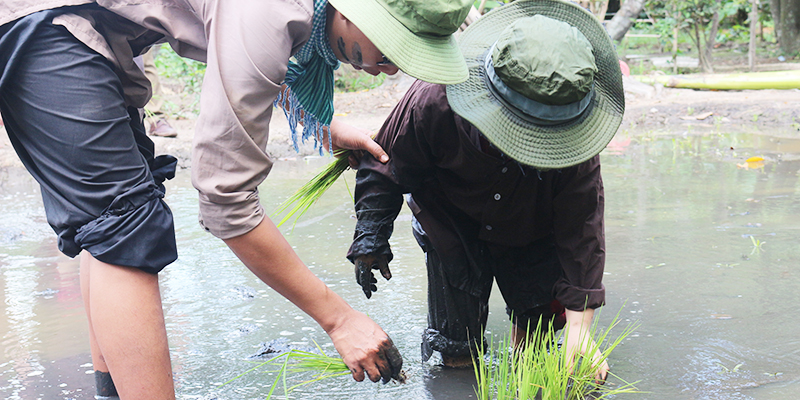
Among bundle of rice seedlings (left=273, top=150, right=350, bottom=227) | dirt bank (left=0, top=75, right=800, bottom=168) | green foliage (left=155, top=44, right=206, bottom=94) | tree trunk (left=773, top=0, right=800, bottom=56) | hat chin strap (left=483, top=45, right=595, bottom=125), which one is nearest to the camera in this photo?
hat chin strap (left=483, top=45, right=595, bottom=125)

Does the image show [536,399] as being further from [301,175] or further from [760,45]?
[760,45]

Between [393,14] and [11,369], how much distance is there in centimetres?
183

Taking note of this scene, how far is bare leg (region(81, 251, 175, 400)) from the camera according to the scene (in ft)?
4.86

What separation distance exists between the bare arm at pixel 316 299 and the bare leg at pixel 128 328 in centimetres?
23

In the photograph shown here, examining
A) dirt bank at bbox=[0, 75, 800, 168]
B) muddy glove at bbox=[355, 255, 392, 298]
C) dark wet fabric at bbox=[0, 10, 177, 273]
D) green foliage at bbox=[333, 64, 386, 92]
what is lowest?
dirt bank at bbox=[0, 75, 800, 168]

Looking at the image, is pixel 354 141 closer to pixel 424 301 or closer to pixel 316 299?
pixel 316 299

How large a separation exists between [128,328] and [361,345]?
0.53 meters

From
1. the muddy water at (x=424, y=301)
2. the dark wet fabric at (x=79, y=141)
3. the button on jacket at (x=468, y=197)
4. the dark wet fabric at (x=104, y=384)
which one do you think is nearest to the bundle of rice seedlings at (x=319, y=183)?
the button on jacket at (x=468, y=197)

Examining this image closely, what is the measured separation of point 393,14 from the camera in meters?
1.51

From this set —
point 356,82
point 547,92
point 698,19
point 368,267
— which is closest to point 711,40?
point 698,19

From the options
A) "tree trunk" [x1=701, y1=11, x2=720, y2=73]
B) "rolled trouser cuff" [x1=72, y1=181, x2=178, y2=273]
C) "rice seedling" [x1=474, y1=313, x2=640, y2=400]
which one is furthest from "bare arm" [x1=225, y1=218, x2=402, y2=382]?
"tree trunk" [x1=701, y1=11, x2=720, y2=73]

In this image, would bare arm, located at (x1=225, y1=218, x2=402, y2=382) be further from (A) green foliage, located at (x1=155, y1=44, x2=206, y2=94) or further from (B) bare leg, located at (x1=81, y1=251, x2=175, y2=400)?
(A) green foliage, located at (x1=155, y1=44, x2=206, y2=94)

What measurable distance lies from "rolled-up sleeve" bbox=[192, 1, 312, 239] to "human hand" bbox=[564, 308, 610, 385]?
1.01 m

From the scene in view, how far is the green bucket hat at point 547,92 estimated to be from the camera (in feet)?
5.56
